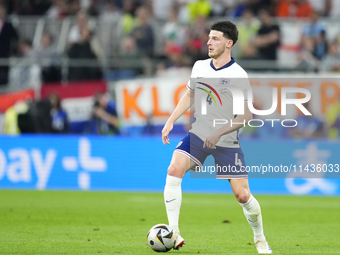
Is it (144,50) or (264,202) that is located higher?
(144,50)

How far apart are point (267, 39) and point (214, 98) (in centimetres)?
948

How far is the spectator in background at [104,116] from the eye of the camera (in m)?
14.3

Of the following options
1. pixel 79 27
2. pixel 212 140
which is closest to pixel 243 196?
pixel 212 140

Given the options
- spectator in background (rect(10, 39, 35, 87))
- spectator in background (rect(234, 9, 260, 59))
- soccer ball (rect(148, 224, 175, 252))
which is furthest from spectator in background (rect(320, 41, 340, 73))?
soccer ball (rect(148, 224, 175, 252))

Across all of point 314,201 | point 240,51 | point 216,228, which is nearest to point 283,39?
point 240,51

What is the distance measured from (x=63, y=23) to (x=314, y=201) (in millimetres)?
7750

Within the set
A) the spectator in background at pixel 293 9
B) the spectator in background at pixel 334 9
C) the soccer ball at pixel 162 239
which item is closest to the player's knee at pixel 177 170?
the soccer ball at pixel 162 239

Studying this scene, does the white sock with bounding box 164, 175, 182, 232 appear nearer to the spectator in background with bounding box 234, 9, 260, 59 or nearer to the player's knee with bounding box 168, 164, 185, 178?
the player's knee with bounding box 168, 164, 185, 178

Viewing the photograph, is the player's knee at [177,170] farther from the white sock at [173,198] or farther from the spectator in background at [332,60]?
the spectator in background at [332,60]

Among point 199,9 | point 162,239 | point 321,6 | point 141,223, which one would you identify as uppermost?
point 199,9

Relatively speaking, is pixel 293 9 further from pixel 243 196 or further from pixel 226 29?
pixel 243 196

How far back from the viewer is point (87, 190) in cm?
1351

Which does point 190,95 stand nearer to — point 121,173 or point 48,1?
point 121,173

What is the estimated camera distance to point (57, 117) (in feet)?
47.5
